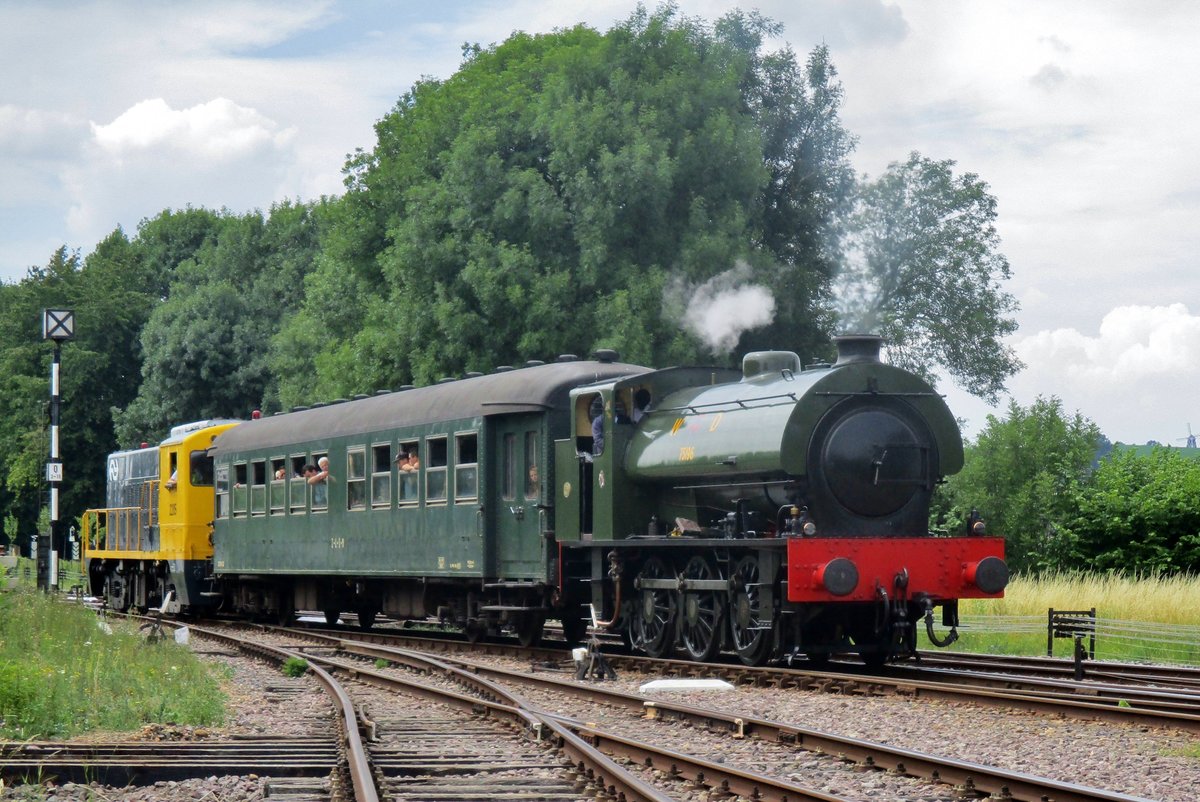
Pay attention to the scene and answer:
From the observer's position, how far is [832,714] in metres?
11.1

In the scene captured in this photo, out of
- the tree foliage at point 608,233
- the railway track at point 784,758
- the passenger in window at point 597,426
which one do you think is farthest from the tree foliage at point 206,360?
the railway track at point 784,758

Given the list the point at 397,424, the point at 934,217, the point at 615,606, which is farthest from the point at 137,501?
the point at 934,217

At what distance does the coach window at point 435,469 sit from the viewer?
720 inches

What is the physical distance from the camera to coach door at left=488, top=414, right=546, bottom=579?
1669 centimetres

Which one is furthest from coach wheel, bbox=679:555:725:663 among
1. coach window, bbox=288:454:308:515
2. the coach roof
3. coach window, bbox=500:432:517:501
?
coach window, bbox=288:454:308:515

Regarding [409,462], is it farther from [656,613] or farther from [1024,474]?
[1024,474]

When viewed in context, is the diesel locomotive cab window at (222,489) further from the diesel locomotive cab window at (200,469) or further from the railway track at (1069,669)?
the railway track at (1069,669)

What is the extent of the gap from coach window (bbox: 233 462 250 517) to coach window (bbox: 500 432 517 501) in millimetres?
7994

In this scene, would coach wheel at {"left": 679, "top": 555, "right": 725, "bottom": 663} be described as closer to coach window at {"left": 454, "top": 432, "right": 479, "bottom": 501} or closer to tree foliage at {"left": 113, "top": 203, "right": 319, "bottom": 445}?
coach window at {"left": 454, "top": 432, "right": 479, "bottom": 501}

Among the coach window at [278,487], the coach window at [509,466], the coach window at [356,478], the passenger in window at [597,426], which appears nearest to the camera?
the passenger in window at [597,426]

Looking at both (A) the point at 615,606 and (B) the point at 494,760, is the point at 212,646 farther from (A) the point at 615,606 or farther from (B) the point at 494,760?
(B) the point at 494,760

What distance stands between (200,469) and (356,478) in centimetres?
726

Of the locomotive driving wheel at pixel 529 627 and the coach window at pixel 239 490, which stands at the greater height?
the coach window at pixel 239 490

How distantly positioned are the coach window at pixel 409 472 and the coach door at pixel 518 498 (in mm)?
1776
